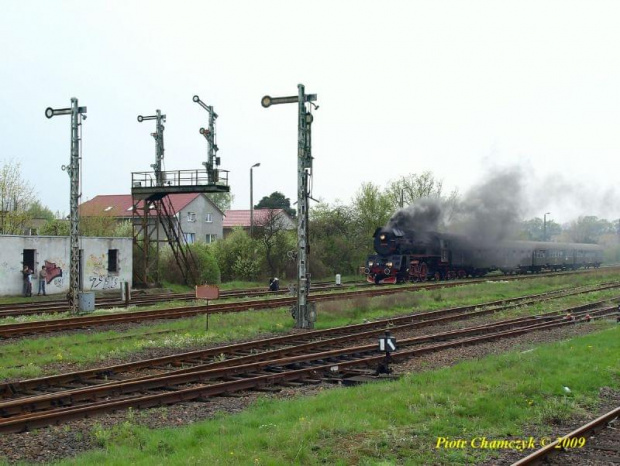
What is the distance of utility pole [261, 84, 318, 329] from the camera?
19.2 m

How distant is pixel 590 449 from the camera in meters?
7.59

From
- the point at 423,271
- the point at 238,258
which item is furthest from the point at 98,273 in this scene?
the point at 423,271

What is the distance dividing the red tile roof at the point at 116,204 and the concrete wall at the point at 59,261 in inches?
1101

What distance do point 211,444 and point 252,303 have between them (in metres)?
18.9

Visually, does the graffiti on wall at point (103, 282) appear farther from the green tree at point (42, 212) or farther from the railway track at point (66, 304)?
the green tree at point (42, 212)

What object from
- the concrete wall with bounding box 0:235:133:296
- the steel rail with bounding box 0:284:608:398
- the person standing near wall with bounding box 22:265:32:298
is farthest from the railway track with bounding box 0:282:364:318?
the steel rail with bounding box 0:284:608:398

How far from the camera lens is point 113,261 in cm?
3603

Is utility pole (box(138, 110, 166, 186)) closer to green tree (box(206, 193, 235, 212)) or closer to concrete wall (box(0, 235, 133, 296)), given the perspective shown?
concrete wall (box(0, 235, 133, 296))

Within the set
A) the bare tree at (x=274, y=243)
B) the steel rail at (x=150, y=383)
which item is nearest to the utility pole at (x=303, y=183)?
the steel rail at (x=150, y=383)

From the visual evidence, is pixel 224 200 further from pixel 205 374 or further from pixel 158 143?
pixel 205 374

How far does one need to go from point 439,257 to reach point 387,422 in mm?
34228

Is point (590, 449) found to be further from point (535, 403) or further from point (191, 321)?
point (191, 321)

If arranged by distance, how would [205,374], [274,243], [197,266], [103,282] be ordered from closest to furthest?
1. [205,374]
2. [103,282]
3. [197,266]
4. [274,243]

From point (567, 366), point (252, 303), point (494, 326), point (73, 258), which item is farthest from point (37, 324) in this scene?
point (567, 366)
